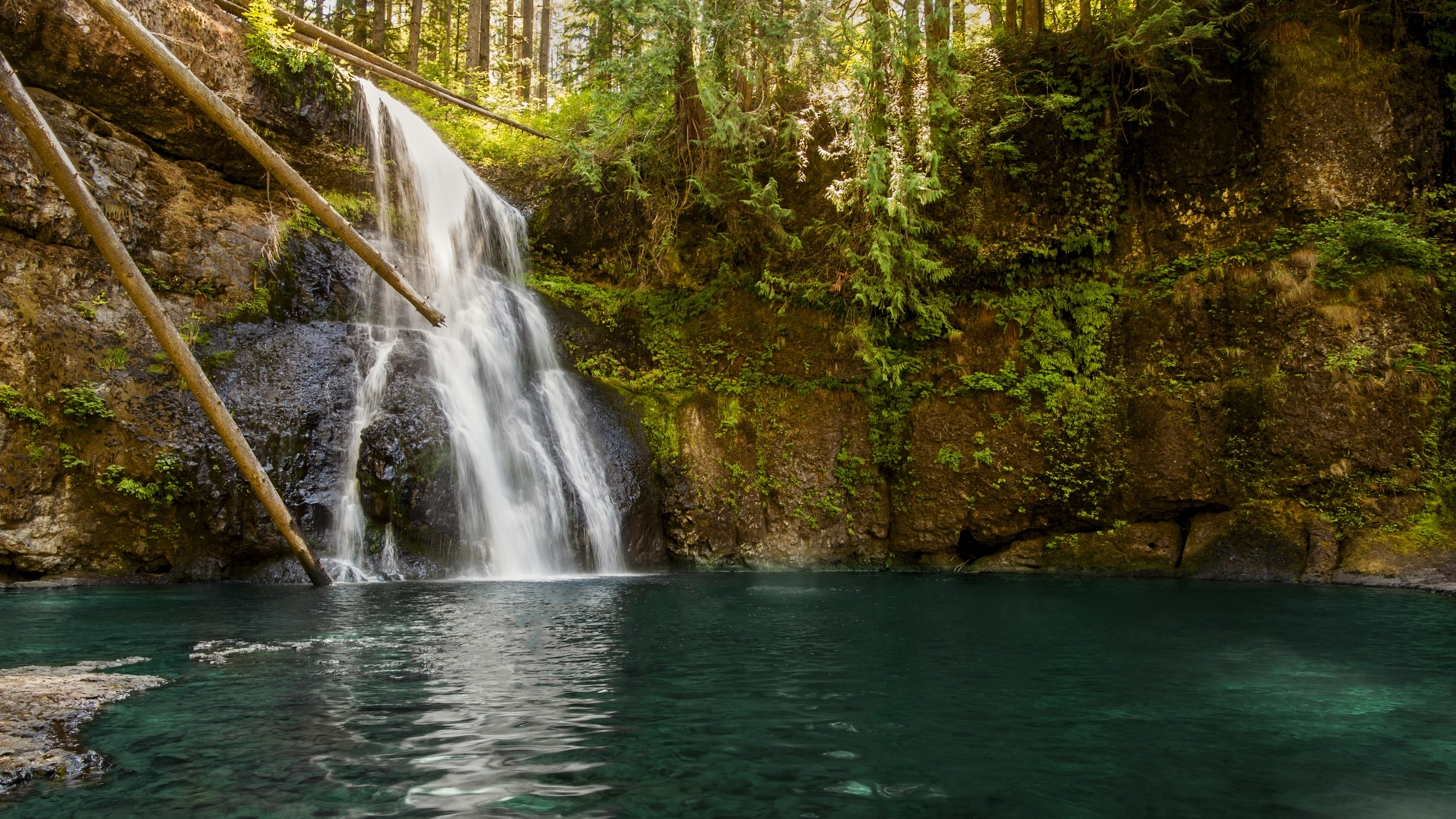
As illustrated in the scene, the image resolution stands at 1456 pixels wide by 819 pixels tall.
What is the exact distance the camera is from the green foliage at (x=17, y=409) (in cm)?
786

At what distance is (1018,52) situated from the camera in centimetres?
1252

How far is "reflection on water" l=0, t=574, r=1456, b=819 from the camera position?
8.71 ft

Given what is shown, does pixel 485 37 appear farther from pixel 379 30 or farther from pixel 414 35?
pixel 379 30

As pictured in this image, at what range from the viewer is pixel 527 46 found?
2394 centimetres

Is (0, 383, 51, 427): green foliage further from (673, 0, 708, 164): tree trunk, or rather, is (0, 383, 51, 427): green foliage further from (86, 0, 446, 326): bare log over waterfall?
(673, 0, 708, 164): tree trunk

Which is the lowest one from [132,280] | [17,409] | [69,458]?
[69,458]

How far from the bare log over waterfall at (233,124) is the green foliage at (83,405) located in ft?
11.4

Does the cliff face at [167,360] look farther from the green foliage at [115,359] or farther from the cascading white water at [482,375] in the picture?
the cascading white water at [482,375]

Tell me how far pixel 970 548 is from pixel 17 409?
38.8 ft

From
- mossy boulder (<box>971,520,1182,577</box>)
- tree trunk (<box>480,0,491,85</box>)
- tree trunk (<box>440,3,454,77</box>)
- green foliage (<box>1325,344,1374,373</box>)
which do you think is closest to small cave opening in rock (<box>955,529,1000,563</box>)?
mossy boulder (<box>971,520,1182,577</box>)

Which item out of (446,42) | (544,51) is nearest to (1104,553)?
(544,51)

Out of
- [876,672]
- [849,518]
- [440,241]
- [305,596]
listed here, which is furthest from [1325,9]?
[305,596]

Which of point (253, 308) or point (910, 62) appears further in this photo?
point (910, 62)

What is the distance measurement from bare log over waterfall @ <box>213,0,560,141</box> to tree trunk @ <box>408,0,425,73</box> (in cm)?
342
